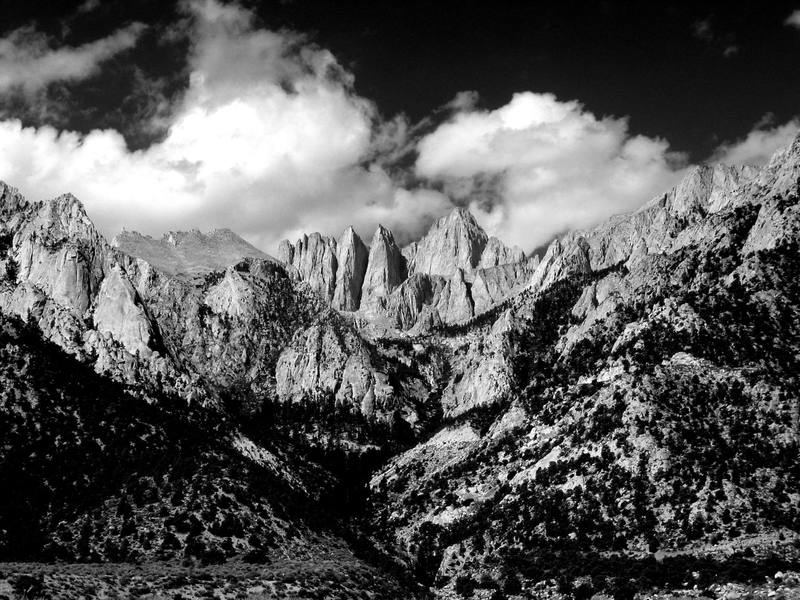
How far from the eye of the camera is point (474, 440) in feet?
633

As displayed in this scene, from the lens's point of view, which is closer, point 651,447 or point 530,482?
point 651,447

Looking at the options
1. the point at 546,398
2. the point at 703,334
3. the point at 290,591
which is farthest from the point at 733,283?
the point at 290,591

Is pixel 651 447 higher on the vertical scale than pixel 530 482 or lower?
higher

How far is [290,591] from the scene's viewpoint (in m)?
89.9

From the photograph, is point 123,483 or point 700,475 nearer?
point 700,475

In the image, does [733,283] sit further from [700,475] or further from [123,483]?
[123,483]

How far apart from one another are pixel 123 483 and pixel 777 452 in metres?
107

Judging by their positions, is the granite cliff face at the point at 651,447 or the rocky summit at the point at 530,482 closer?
the rocky summit at the point at 530,482

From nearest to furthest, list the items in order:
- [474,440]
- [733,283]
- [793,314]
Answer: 1. [793,314]
2. [733,283]
3. [474,440]

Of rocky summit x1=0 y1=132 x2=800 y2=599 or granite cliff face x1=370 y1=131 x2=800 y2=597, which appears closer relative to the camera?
rocky summit x1=0 y1=132 x2=800 y2=599

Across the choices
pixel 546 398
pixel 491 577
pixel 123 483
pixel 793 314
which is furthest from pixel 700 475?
pixel 123 483

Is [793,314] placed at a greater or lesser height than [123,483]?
greater

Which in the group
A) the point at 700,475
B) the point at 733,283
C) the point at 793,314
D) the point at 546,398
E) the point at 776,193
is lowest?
the point at 700,475

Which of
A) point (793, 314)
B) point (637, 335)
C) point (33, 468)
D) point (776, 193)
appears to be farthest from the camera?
point (776, 193)
